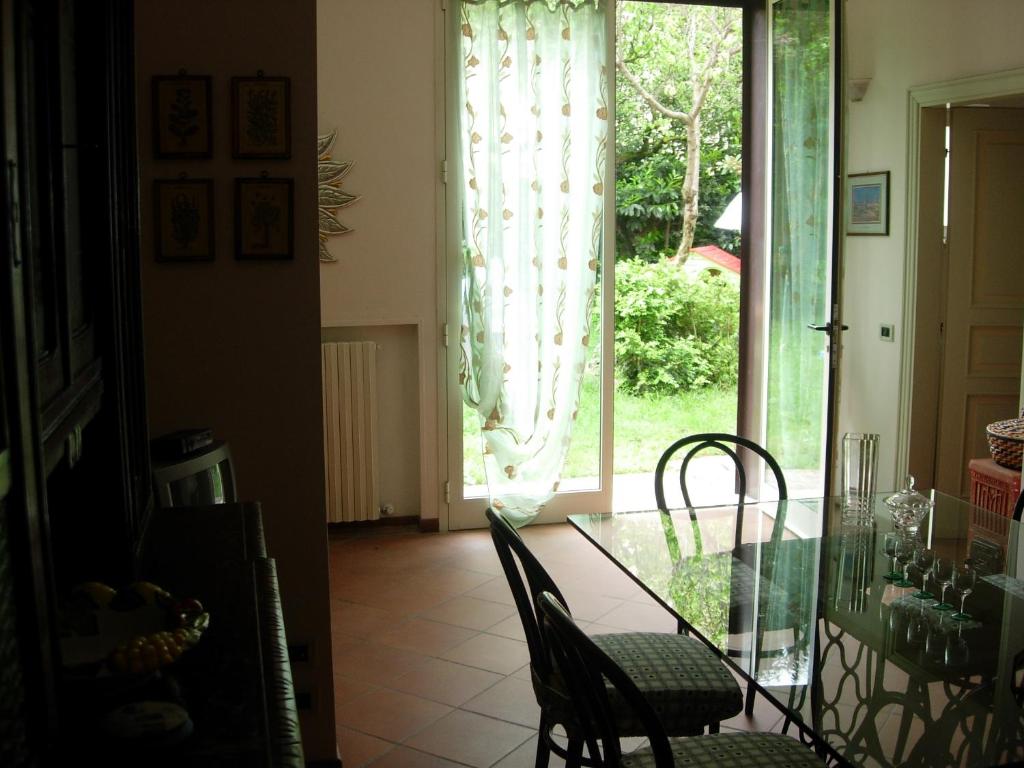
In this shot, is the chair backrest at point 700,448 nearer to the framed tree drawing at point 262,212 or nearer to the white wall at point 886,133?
the framed tree drawing at point 262,212

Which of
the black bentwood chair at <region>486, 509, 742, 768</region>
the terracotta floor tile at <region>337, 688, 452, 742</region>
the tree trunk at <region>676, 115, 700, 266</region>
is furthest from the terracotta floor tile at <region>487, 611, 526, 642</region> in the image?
the tree trunk at <region>676, 115, 700, 266</region>

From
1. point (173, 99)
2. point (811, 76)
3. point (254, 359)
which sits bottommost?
point (254, 359)

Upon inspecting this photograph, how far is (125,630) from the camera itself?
1.26m

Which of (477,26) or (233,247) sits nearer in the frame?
(233,247)

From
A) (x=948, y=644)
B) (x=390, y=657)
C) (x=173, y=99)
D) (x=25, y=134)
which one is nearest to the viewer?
(x=25, y=134)

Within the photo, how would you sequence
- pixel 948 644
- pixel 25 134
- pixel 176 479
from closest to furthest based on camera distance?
pixel 25 134, pixel 948 644, pixel 176 479

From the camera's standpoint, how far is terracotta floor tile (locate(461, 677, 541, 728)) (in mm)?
3184

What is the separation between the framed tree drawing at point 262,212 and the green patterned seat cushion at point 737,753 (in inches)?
58.5

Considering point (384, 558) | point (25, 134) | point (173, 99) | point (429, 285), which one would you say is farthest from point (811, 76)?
point (25, 134)

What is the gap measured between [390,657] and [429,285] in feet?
6.27

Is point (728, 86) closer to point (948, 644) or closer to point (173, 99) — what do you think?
point (173, 99)

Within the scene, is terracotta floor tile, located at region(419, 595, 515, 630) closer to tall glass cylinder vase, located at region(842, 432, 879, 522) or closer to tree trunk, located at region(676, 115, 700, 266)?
tall glass cylinder vase, located at region(842, 432, 879, 522)

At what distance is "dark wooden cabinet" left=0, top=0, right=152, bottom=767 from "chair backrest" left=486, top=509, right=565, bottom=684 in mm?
735

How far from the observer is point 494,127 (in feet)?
16.1
